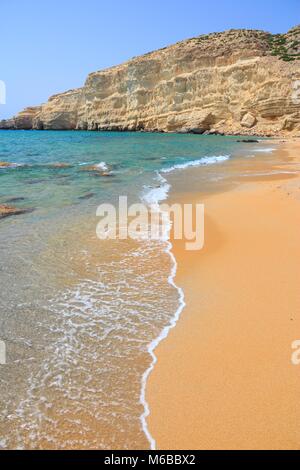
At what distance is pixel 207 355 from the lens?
371 centimetres

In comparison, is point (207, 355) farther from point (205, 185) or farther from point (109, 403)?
point (205, 185)

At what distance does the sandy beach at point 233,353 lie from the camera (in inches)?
111

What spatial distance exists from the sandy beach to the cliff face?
43.0 meters

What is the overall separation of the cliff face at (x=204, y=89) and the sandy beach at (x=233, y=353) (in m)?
43.0

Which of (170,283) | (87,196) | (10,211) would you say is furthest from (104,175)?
(170,283)

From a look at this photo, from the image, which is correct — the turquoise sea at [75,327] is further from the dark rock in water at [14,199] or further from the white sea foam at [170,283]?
the dark rock in water at [14,199]

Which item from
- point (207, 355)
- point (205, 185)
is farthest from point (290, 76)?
point (207, 355)

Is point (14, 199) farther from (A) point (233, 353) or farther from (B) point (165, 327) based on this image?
(A) point (233, 353)

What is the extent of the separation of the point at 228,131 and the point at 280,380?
52139 mm

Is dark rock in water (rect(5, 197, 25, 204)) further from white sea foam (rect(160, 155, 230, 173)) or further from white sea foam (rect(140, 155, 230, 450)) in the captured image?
white sea foam (rect(160, 155, 230, 173))

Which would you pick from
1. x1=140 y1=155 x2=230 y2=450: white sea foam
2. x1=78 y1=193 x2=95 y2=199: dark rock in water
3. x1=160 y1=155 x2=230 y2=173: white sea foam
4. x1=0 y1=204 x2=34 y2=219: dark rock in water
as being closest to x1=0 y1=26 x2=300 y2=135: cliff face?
x1=160 y1=155 x2=230 y2=173: white sea foam

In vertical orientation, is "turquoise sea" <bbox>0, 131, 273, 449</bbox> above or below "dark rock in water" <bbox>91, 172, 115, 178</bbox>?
below

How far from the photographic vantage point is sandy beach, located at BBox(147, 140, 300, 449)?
9.24ft

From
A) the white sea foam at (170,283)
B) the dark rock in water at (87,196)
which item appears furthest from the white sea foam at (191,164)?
the dark rock in water at (87,196)
